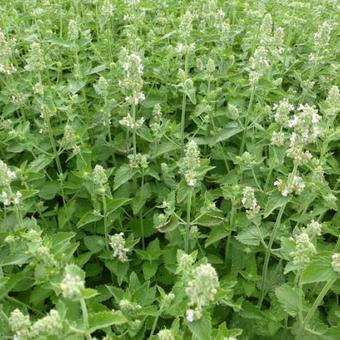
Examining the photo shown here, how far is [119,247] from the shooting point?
3623 mm

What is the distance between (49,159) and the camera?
4.17m

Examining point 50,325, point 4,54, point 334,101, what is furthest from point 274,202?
point 4,54

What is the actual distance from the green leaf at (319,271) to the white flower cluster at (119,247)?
1.40m

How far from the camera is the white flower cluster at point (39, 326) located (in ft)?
7.25

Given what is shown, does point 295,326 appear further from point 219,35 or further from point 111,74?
point 219,35

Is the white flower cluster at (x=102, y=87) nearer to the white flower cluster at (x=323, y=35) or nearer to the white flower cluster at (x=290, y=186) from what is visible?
the white flower cluster at (x=290, y=186)

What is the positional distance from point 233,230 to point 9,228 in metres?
1.78

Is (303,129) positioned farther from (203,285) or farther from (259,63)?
(259,63)

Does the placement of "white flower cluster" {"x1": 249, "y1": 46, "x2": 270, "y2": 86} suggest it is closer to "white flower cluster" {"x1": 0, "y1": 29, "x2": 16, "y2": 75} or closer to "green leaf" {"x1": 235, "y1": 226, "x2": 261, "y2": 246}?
"green leaf" {"x1": 235, "y1": 226, "x2": 261, "y2": 246}

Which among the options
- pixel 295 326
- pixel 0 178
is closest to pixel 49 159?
pixel 0 178

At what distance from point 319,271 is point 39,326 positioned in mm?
1520

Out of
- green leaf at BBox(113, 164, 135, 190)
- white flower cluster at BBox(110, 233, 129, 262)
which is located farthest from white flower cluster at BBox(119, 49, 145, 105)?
white flower cluster at BBox(110, 233, 129, 262)

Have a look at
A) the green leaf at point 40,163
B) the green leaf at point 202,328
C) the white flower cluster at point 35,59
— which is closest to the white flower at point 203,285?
the green leaf at point 202,328

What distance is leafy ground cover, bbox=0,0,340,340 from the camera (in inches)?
113
